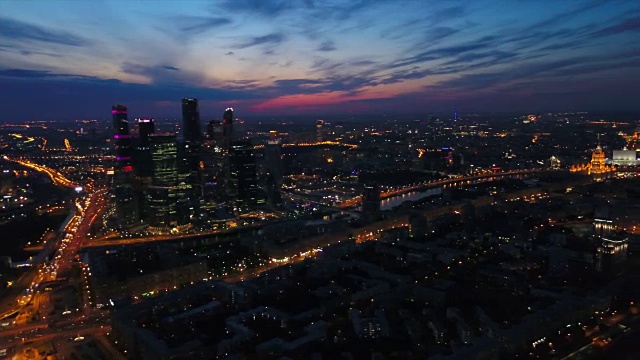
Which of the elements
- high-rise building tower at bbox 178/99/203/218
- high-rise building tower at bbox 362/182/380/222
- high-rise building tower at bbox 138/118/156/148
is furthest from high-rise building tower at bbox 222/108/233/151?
high-rise building tower at bbox 362/182/380/222

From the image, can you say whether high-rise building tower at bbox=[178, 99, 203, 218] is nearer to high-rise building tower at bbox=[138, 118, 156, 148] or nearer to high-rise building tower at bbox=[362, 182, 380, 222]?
high-rise building tower at bbox=[138, 118, 156, 148]

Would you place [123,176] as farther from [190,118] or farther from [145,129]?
[190,118]

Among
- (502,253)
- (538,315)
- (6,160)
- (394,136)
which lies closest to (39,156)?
(6,160)

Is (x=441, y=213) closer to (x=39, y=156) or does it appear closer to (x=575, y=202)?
(x=575, y=202)

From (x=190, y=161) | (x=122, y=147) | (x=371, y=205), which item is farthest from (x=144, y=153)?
(x=371, y=205)

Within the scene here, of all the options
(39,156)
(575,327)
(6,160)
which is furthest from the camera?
(39,156)

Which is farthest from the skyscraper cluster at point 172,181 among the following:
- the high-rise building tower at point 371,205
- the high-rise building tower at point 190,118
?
the high-rise building tower at point 371,205

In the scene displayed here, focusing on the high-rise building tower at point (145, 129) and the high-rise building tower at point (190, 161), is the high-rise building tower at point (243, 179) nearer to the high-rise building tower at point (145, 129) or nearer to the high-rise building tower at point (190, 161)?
the high-rise building tower at point (190, 161)
